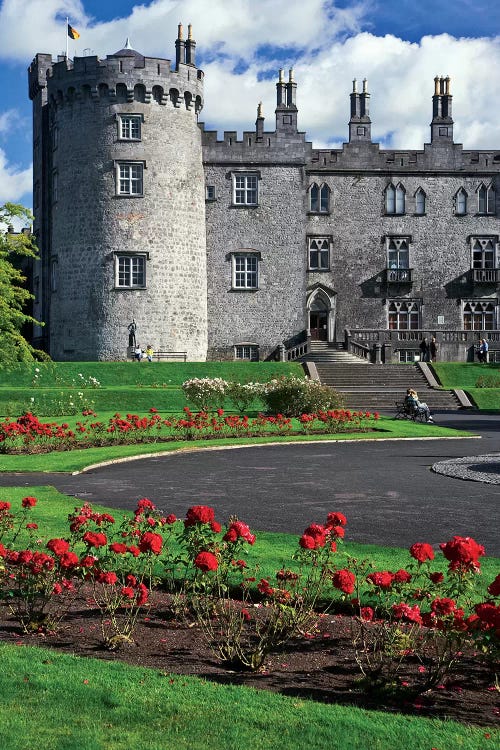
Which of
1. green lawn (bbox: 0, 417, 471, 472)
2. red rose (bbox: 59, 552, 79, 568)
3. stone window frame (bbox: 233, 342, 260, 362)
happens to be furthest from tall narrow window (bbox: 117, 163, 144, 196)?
red rose (bbox: 59, 552, 79, 568)

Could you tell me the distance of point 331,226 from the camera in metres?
50.2

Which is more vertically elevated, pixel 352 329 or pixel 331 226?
pixel 331 226

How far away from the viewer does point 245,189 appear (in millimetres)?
48938

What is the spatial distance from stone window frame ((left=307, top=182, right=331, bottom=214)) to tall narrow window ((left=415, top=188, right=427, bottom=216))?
5.22 meters

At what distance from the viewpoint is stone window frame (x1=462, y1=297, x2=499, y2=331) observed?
165ft

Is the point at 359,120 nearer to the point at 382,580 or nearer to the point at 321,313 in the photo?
the point at 321,313

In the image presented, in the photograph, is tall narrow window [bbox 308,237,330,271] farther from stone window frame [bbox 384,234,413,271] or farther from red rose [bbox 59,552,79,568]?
red rose [bbox 59,552,79,568]

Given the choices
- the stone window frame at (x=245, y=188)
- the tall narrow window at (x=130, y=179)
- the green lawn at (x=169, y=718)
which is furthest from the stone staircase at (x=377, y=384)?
the green lawn at (x=169, y=718)

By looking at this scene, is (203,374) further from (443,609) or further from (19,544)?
(443,609)

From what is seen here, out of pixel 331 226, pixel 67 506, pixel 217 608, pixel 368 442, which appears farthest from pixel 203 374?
pixel 217 608

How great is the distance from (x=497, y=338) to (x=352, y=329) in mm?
7883

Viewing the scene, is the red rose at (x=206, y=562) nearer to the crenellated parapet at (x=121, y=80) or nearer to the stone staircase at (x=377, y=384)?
the stone staircase at (x=377, y=384)

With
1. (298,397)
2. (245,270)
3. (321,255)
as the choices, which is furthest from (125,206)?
(298,397)

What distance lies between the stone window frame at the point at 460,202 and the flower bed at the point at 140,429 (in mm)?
27378
